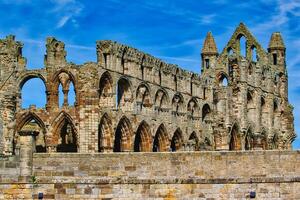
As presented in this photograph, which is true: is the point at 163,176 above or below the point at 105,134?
below

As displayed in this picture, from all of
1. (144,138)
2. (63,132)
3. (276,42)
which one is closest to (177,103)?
(144,138)

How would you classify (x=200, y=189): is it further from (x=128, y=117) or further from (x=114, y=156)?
(x=128, y=117)

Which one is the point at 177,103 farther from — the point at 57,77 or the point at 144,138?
the point at 57,77

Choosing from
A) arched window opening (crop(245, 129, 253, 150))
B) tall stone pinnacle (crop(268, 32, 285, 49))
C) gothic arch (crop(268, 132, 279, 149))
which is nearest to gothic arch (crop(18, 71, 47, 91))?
arched window opening (crop(245, 129, 253, 150))

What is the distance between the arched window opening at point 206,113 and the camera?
203 feet

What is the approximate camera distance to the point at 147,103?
53188mm

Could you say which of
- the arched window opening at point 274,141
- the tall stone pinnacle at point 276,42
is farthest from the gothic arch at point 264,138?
the tall stone pinnacle at point 276,42

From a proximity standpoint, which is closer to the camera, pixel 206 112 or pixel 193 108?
pixel 193 108

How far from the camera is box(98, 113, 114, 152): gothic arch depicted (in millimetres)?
47125

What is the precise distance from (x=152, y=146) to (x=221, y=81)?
15677mm

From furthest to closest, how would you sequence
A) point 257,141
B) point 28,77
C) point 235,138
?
point 257,141 < point 235,138 < point 28,77

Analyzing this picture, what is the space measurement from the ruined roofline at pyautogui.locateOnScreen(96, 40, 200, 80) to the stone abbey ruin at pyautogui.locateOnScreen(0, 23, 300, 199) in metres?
0.06

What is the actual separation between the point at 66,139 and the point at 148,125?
5011 millimetres

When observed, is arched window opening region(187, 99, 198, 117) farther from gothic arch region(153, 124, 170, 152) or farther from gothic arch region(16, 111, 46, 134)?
gothic arch region(16, 111, 46, 134)
